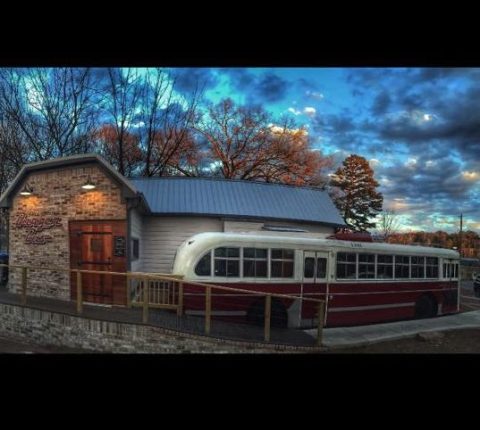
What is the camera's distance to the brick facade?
4691mm

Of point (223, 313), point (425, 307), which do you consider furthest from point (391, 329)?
point (223, 313)

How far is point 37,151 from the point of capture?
195 inches

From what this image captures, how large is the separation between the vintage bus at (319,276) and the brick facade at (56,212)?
3.85 feet

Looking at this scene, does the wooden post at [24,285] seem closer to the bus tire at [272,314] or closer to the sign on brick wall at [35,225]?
the sign on brick wall at [35,225]

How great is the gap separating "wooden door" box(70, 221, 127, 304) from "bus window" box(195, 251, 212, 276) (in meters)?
0.88

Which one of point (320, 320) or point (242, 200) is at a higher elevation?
point (242, 200)

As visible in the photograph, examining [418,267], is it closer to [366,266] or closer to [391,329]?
[366,266]

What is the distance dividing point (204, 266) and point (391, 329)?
82.4 inches

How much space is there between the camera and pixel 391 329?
4316 mm

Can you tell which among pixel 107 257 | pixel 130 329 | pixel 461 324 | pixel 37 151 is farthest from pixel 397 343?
pixel 37 151

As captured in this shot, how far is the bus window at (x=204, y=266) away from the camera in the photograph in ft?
13.9

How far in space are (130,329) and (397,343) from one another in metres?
2.63

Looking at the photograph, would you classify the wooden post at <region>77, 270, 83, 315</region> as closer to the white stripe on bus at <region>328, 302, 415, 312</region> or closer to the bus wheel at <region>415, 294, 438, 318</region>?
the white stripe on bus at <region>328, 302, 415, 312</region>

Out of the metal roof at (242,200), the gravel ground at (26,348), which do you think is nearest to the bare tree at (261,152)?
the metal roof at (242,200)
